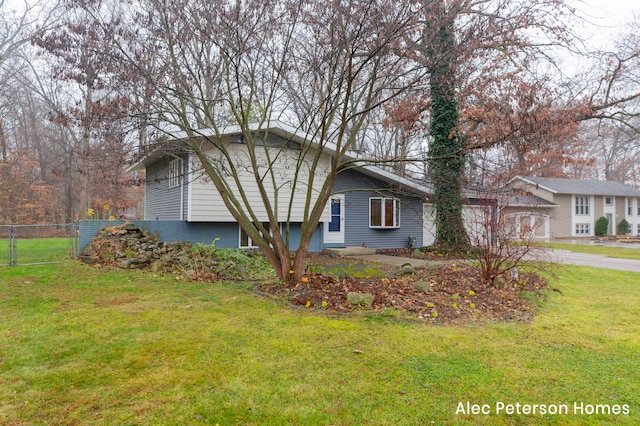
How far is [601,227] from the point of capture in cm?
2764

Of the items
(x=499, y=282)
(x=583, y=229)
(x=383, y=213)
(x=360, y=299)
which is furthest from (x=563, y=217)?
(x=360, y=299)

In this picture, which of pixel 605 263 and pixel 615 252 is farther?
pixel 615 252

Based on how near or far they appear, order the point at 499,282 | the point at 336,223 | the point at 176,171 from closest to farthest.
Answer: the point at 499,282
the point at 176,171
the point at 336,223

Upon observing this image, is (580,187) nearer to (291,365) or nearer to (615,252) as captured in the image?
(615,252)

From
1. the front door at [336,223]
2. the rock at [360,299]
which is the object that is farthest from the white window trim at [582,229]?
the rock at [360,299]

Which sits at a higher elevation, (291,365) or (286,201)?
(286,201)

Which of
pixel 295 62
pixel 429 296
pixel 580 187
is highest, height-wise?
pixel 295 62

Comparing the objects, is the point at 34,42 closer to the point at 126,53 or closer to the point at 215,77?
the point at 126,53

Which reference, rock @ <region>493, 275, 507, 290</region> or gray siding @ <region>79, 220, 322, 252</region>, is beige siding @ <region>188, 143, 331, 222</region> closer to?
gray siding @ <region>79, 220, 322, 252</region>

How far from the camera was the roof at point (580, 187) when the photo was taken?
26.9 m

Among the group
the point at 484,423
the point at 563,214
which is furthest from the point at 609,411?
the point at 563,214

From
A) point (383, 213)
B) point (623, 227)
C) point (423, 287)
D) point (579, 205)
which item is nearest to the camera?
point (423, 287)

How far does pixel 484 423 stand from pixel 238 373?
1944mm

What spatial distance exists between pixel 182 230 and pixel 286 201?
3362mm
